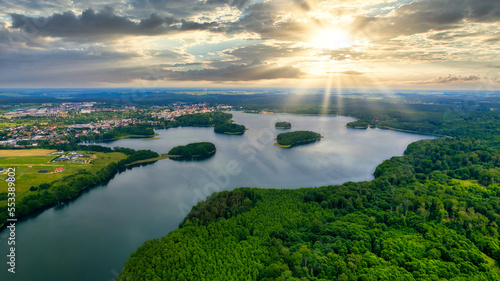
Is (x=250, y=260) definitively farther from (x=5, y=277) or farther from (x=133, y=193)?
(x=133, y=193)

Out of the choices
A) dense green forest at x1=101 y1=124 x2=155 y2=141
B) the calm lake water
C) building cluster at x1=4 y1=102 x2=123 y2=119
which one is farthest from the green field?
building cluster at x1=4 y1=102 x2=123 y2=119

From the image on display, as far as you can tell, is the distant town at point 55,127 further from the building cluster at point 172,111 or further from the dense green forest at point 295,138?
the dense green forest at point 295,138

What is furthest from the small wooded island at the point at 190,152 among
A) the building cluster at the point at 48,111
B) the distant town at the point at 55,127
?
the building cluster at the point at 48,111

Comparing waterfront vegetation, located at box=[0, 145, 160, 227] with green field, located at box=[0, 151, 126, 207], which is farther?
green field, located at box=[0, 151, 126, 207]

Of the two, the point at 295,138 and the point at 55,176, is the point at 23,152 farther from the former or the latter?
the point at 295,138

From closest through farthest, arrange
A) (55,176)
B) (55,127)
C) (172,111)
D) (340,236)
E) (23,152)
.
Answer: (340,236)
(55,176)
(23,152)
(55,127)
(172,111)

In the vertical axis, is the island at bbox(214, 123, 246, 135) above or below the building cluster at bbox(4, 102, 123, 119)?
below

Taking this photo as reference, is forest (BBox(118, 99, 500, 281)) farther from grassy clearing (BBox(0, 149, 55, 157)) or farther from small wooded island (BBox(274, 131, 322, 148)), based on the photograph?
grassy clearing (BBox(0, 149, 55, 157))

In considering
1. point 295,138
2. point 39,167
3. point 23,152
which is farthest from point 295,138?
point 23,152
